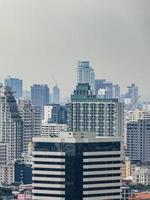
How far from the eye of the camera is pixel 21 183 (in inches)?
1135

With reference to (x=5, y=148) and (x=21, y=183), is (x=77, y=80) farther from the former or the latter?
(x=21, y=183)

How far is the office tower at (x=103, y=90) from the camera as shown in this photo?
37000 mm

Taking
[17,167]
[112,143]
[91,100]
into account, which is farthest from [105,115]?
[112,143]

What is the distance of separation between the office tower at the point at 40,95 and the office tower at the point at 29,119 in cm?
79

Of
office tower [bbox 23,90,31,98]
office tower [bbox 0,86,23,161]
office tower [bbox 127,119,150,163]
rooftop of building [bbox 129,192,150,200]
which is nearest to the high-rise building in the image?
office tower [bbox 127,119,150,163]

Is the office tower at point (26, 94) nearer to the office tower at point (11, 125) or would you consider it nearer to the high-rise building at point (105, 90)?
the high-rise building at point (105, 90)

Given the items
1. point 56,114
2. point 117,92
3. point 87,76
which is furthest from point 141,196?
point 87,76

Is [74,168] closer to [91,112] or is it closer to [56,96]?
[91,112]

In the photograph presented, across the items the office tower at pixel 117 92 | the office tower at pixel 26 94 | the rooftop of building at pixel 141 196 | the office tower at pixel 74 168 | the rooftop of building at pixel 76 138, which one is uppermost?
the office tower at pixel 26 94

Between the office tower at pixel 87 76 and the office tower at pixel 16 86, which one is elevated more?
the office tower at pixel 87 76

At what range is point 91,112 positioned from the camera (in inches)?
1289

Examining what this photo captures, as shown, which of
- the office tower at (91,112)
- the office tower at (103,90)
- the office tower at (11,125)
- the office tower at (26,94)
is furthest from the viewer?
the office tower at (26,94)

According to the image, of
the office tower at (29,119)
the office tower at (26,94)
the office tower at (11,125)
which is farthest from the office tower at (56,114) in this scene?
the office tower at (26,94)

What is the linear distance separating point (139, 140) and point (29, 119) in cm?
246
